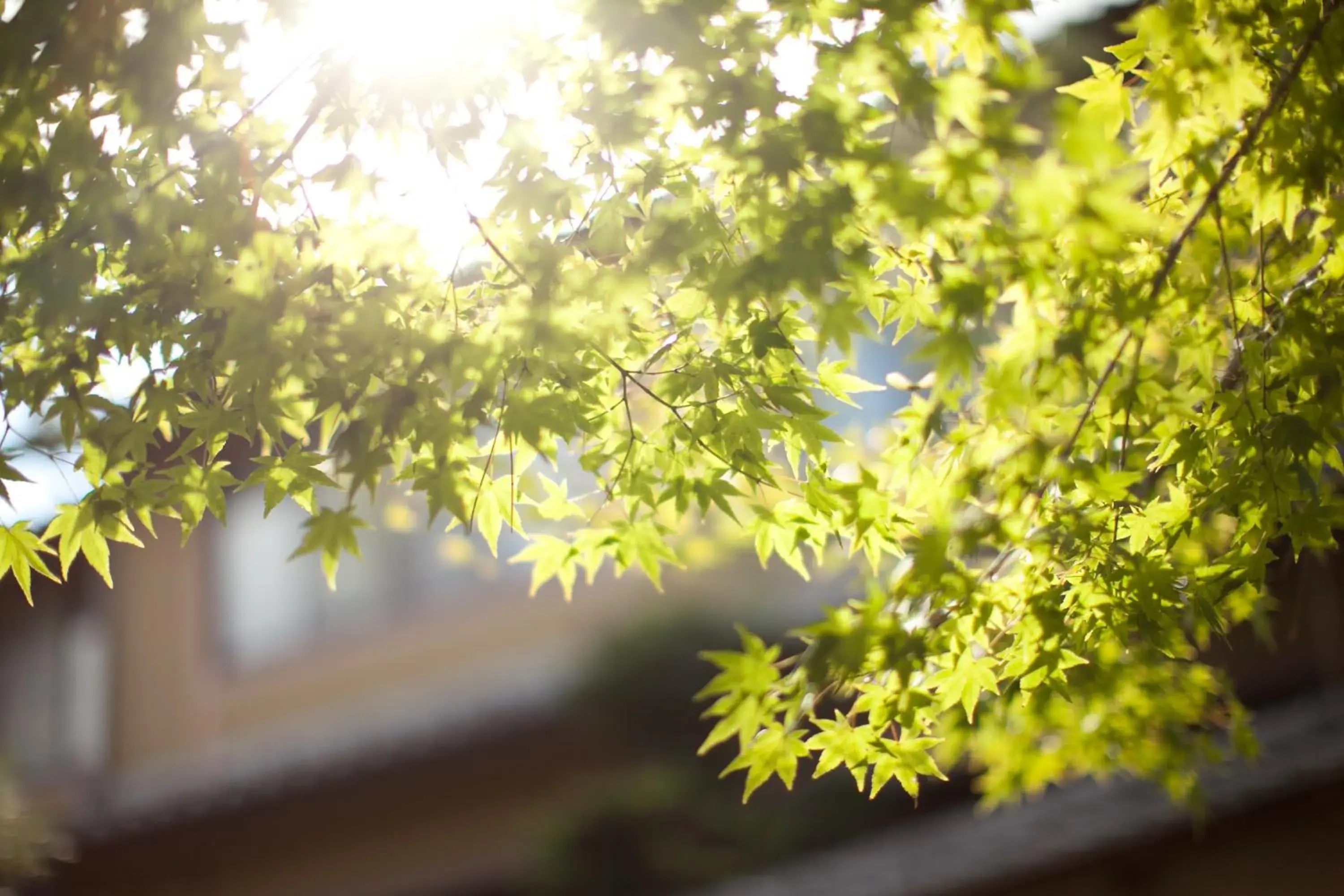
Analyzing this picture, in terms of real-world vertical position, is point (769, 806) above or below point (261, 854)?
below

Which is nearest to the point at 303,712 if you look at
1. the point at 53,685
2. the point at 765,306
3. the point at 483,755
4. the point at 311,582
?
the point at 311,582

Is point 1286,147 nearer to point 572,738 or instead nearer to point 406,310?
point 406,310

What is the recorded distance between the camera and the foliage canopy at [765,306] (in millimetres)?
1947

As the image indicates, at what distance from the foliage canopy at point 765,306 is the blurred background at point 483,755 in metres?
1.93

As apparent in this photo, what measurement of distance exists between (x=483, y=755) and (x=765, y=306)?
8.62 metres

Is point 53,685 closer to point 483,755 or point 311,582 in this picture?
point 311,582

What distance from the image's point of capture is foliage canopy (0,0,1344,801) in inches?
76.7

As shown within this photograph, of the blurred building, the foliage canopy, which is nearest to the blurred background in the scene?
the blurred building

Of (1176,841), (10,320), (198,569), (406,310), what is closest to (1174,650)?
(406,310)

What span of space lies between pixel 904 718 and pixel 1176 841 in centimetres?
441

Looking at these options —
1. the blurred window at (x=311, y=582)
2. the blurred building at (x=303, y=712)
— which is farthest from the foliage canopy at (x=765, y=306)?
the blurred window at (x=311, y=582)

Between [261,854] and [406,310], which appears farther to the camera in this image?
[261,854]

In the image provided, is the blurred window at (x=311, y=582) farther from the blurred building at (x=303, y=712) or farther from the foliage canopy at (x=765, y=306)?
the foliage canopy at (x=765, y=306)

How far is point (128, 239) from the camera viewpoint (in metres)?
2.25
